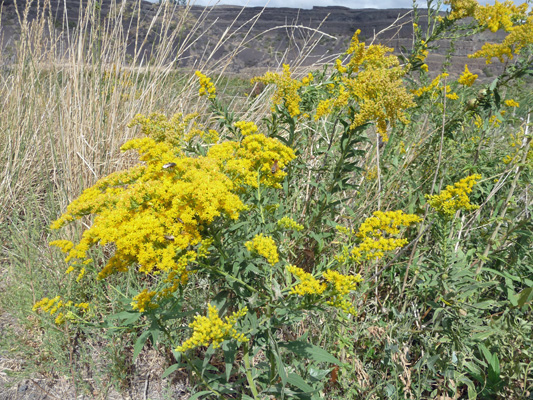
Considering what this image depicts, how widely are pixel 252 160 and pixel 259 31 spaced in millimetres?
44168

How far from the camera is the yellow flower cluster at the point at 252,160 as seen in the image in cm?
145

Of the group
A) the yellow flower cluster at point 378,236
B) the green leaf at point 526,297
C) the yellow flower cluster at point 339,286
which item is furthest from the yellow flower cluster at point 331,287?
the green leaf at point 526,297

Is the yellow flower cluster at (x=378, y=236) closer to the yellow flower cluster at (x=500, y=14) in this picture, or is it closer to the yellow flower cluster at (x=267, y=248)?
the yellow flower cluster at (x=267, y=248)

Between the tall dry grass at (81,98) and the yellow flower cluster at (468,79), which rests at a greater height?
the yellow flower cluster at (468,79)

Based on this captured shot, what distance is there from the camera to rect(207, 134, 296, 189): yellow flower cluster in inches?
56.9

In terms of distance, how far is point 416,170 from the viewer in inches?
102

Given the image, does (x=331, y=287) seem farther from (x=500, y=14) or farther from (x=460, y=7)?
(x=500, y=14)

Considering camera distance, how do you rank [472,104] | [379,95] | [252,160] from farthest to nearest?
[472,104], [379,95], [252,160]

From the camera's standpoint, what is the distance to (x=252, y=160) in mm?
1504

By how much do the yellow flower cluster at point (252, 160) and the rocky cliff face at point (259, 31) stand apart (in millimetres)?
1159

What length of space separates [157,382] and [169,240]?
3.72 ft

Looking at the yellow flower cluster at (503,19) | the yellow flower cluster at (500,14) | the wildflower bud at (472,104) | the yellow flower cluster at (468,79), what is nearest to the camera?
the wildflower bud at (472,104)

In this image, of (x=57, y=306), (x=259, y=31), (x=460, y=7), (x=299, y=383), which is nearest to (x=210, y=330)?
(x=299, y=383)

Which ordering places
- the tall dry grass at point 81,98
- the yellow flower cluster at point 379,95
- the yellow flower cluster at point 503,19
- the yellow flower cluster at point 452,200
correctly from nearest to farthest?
the yellow flower cluster at point 452,200 < the yellow flower cluster at point 379,95 < the yellow flower cluster at point 503,19 < the tall dry grass at point 81,98
